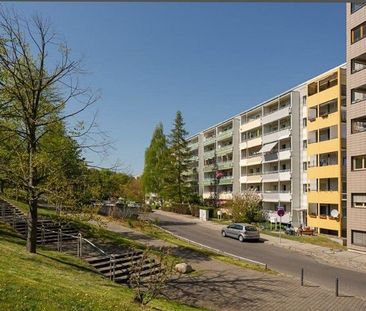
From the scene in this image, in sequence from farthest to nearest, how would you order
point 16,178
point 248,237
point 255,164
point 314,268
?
point 255,164 → point 248,237 → point 314,268 → point 16,178

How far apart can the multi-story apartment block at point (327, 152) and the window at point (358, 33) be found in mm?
5653

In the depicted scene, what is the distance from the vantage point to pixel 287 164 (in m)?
52.5

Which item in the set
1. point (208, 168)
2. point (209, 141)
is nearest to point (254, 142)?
point (208, 168)

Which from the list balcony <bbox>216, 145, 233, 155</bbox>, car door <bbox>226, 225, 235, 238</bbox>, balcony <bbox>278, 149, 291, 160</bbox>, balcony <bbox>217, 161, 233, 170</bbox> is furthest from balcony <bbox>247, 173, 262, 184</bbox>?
car door <bbox>226, 225, 235, 238</bbox>

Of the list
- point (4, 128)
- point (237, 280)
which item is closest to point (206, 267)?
point (237, 280)

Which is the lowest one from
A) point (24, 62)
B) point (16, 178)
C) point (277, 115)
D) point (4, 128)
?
point (16, 178)

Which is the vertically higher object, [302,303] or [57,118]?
[57,118]

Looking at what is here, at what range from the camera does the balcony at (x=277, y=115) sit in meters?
50.8

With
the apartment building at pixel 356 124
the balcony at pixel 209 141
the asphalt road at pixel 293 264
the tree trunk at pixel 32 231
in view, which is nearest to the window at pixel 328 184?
the apartment building at pixel 356 124

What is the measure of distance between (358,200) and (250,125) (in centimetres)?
3159

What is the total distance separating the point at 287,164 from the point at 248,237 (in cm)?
1965

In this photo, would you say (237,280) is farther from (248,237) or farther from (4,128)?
(248,237)

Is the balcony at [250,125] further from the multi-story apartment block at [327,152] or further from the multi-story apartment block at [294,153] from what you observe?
the multi-story apartment block at [327,152]

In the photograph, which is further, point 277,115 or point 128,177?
point 277,115
